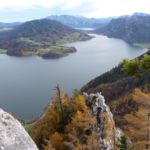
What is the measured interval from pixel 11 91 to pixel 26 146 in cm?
16958

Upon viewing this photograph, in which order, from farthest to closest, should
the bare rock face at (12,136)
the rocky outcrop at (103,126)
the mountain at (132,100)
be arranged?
1. the rocky outcrop at (103,126)
2. the mountain at (132,100)
3. the bare rock face at (12,136)

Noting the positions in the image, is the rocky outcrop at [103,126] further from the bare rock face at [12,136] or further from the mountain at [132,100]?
the bare rock face at [12,136]

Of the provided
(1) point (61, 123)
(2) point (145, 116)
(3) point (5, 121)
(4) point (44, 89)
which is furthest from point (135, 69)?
(4) point (44, 89)

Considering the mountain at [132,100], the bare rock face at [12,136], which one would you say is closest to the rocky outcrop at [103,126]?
the mountain at [132,100]

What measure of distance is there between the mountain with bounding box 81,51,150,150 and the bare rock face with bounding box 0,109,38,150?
2096cm

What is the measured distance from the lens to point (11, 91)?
182500 mm

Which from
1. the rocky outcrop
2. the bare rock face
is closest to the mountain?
the rocky outcrop

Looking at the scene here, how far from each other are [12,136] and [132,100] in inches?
3926

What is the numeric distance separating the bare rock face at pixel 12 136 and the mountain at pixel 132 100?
2096 centimetres

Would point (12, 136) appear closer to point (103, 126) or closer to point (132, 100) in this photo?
point (103, 126)

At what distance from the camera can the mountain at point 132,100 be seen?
37.1m

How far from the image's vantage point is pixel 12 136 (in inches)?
613

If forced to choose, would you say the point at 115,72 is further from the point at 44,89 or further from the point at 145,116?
the point at 145,116

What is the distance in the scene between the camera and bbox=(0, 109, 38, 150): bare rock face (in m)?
15.0
